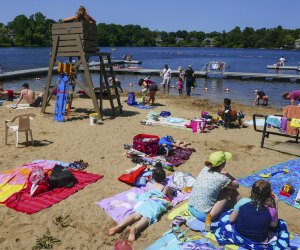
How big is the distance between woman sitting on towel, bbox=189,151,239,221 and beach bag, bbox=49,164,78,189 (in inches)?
98.6

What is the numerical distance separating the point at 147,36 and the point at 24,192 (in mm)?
171522

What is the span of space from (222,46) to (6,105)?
162 meters

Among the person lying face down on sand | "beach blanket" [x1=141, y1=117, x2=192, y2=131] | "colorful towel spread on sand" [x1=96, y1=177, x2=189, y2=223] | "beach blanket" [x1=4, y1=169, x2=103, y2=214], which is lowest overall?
"beach blanket" [x1=141, y1=117, x2=192, y2=131]

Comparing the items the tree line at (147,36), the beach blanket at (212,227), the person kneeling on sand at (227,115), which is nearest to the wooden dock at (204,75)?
the person kneeling on sand at (227,115)

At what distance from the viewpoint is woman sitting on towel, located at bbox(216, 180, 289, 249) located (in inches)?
168

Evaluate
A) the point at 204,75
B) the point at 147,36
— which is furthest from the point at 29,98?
the point at 147,36

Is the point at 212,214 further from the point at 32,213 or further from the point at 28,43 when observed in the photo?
the point at 28,43

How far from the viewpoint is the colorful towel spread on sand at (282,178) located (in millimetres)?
6255

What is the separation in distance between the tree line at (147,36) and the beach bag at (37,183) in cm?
11856

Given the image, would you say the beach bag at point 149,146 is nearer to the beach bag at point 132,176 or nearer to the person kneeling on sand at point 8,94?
the beach bag at point 132,176

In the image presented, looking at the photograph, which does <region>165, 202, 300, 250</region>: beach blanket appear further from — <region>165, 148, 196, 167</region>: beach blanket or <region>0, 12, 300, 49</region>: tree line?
<region>0, 12, 300, 49</region>: tree line

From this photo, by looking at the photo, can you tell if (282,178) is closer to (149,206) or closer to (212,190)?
(212,190)

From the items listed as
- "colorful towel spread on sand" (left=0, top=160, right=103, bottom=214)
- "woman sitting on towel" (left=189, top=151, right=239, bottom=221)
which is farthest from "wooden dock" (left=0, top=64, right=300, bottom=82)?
"woman sitting on towel" (left=189, top=151, right=239, bottom=221)

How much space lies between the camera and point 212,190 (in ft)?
16.6
